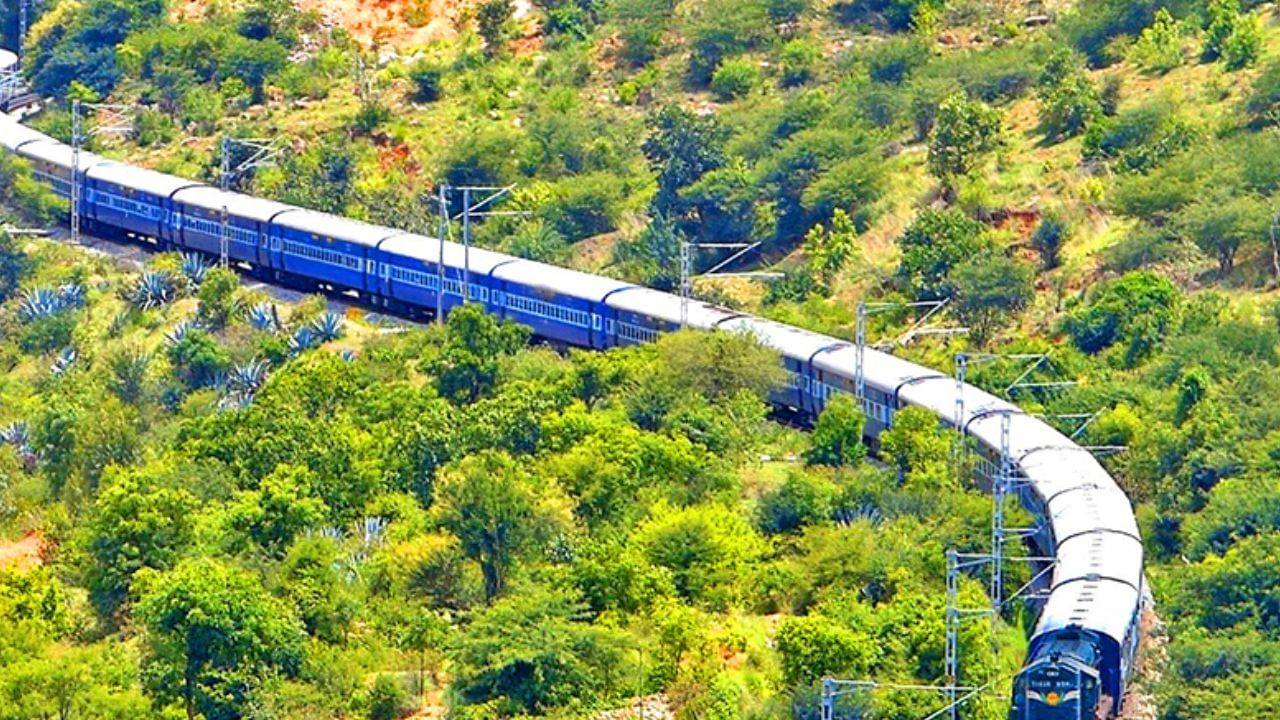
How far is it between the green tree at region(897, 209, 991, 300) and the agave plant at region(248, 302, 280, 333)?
1689 centimetres

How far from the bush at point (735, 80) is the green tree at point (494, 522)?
130 ft

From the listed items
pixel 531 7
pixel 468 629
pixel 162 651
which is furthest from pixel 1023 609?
pixel 531 7

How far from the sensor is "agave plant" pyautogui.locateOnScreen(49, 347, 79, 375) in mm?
82375

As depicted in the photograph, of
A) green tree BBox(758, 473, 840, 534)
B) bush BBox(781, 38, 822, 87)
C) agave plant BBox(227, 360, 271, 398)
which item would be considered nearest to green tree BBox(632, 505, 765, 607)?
green tree BBox(758, 473, 840, 534)

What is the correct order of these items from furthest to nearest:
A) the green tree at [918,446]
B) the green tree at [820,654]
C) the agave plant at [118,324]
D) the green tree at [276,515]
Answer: the agave plant at [118,324] → the green tree at [918,446] → the green tree at [276,515] → the green tree at [820,654]

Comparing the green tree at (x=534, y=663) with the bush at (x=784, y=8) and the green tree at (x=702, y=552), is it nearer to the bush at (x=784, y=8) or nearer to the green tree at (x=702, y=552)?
the green tree at (x=702, y=552)

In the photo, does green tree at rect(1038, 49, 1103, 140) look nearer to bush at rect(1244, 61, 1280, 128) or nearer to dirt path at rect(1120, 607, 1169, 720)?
bush at rect(1244, 61, 1280, 128)

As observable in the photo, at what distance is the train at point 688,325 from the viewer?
53.4 m

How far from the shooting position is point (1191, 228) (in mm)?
79438

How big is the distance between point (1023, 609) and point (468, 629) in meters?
11.0

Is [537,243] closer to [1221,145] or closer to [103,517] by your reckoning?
[1221,145]

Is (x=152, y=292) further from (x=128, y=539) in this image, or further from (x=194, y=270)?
(x=128, y=539)

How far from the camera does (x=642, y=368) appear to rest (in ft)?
238

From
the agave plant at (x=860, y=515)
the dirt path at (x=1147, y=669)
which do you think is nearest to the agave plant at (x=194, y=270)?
the agave plant at (x=860, y=515)
